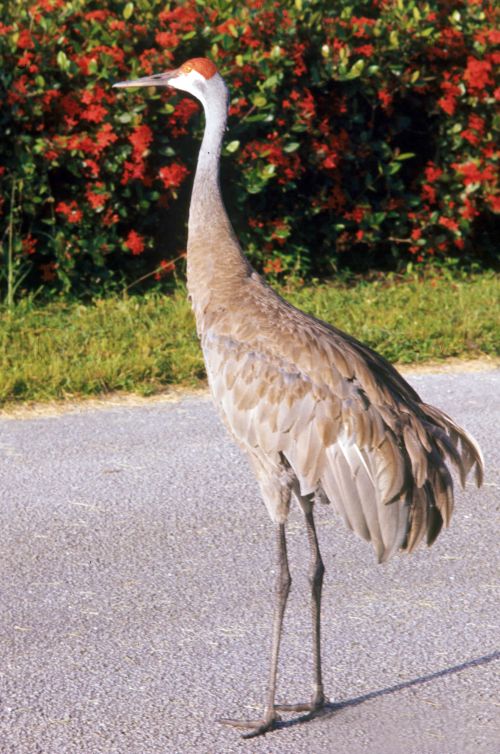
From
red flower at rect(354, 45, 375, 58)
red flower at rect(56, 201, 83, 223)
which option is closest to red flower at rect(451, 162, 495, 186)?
red flower at rect(354, 45, 375, 58)

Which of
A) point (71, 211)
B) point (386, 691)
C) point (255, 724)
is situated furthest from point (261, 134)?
point (255, 724)

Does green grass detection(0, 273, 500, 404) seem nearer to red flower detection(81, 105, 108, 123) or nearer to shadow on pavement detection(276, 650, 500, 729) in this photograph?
red flower detection(81, 105, 108, 123)

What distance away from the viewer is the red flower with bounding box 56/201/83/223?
941cm

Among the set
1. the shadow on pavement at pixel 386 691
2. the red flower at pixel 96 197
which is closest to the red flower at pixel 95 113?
the red flower at pixel 96 197

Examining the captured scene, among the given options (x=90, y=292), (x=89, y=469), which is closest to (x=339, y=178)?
(x=90, y=292)

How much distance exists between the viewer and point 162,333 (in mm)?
8531

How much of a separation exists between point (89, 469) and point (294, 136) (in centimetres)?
454

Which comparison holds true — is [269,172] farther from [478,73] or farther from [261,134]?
[478,73]

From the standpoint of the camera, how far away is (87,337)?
8.42 meters

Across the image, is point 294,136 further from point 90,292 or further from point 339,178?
point 90,292

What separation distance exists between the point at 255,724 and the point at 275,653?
0.81ft

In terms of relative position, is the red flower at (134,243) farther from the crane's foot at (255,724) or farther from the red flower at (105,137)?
the crane's foot at (255,724)

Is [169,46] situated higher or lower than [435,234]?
higher

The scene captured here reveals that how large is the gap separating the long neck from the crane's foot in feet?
4.75
